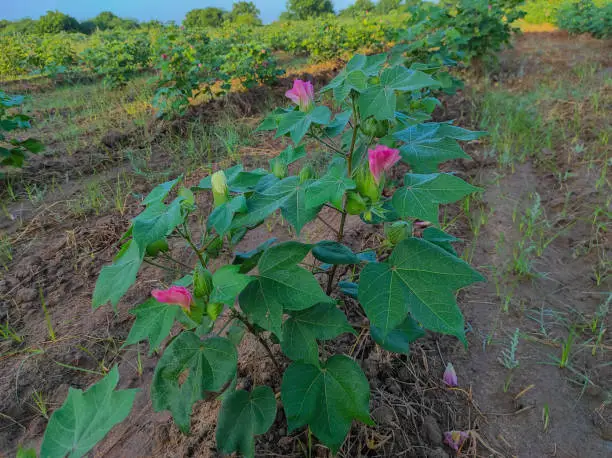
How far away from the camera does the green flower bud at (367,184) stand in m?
0.86

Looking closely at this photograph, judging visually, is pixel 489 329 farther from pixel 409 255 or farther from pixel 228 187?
pixel 228 187

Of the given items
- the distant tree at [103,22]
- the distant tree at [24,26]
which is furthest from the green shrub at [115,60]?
the distant tree at [103,22]

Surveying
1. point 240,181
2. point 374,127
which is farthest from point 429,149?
→ point 240,181

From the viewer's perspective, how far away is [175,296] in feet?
2.50

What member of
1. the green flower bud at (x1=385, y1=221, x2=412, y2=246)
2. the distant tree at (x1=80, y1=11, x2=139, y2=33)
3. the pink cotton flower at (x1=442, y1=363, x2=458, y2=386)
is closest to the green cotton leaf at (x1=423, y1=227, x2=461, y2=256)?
the green flower bud at (x1=385, y1=221, x2=412, y2=246)

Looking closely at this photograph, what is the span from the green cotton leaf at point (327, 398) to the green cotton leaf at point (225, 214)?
1.20 ft

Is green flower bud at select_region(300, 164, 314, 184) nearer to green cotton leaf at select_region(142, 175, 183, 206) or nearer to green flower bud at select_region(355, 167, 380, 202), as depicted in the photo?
green flower bud at select_region(355, 167, 380, 202)

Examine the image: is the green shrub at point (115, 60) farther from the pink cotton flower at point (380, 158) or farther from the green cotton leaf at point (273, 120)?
the pink cotton flower at point (380, 158)

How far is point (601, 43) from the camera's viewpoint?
827 centimetres

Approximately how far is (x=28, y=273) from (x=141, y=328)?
5.38 feet

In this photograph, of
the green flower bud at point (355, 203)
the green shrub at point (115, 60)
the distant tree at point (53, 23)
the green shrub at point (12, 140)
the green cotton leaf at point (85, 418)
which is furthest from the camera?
→ the distant tree at point (53, 23)

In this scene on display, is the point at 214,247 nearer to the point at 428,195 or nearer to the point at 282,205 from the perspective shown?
the point at 282,205

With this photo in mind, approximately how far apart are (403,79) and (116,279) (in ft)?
2.66

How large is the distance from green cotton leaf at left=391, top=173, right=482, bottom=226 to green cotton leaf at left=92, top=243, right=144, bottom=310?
21.9 inches
